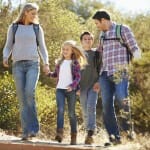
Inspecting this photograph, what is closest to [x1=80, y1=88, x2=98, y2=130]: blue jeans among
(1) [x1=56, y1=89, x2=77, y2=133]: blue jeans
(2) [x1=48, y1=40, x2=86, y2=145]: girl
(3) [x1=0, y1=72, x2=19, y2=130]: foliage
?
(2) [x1=48, y1=40, x2=86, y2=145]: girl

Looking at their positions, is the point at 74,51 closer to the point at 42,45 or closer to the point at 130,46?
the point at 42,45

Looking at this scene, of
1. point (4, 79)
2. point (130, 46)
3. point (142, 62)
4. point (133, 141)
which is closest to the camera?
point (142, 62)

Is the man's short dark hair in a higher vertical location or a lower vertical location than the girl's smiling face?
higher

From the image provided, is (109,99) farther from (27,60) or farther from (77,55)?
(27,60)

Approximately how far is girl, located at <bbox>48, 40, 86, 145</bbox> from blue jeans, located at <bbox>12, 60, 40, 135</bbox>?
1.21ft

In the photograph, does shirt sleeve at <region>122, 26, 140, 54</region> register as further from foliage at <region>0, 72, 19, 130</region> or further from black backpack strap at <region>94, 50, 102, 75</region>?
foliage at <region>0, 72, 19, 130</region>

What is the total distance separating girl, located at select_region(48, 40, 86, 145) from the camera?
930 cm

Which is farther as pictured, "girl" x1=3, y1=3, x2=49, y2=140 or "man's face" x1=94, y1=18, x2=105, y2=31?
"girl" x1=3, y1=3, x2=49, y2=140

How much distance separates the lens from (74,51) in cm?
966

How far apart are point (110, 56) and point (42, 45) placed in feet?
3.80

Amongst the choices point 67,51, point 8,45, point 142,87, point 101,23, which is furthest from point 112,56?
point 142,87

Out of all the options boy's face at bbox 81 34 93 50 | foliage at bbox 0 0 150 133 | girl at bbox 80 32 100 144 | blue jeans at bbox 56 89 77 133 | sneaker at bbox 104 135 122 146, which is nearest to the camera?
foliage at bbox 0 0 150 133

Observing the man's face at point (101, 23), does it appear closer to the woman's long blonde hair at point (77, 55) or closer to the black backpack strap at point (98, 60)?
the black backpack strap at point (98, 60)

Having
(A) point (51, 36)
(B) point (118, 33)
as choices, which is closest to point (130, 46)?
(B) point (118, 33)
